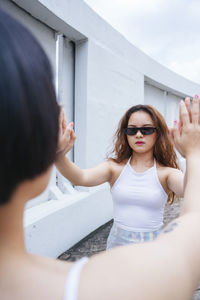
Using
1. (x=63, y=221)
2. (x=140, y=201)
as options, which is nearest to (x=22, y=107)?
(x=140, y=201)

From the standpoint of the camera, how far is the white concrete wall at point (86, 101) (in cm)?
294

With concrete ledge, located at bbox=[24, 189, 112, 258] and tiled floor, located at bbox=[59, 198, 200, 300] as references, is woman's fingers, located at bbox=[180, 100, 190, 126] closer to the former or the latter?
concrete ledge, located at bbox=[24, 189, 112, 258]

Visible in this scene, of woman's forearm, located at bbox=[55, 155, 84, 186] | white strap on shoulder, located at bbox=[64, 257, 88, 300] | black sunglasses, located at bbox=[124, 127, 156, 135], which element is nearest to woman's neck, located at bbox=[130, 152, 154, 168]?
black sunglasses, located at bbox=[124, 127, 156, 135]

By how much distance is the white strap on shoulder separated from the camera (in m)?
0.45

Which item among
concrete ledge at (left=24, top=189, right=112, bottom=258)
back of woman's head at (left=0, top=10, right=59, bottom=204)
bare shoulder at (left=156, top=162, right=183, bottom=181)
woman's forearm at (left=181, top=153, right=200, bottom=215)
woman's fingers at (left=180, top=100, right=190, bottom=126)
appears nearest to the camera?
back of woman's head at (left=0, top=10, right=59, bottom=204)

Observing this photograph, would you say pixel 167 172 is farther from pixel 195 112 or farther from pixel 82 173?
pixel 195 112

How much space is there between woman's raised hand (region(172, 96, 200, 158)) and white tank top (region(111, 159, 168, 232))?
0.85 m

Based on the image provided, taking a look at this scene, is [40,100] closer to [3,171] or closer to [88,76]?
[3,171]

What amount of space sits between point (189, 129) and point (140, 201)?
37.3 inches

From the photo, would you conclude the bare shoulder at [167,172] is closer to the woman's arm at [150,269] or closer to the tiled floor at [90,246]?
the woman's arm at [150,269]

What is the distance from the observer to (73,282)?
18.5 inches

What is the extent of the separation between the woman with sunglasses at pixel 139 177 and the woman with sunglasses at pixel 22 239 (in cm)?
97

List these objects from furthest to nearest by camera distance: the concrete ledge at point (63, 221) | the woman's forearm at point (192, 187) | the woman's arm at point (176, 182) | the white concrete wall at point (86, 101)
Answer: the white concrete wall at point (86, 101), the concrete ledge at point (63, 221), the woman's arm at point (176, 182), the woman's forearm at point (192, 187)

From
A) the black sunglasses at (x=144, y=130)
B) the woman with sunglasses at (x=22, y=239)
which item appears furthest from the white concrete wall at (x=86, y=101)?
the woman with sunglasses at (x=22, y=239)
